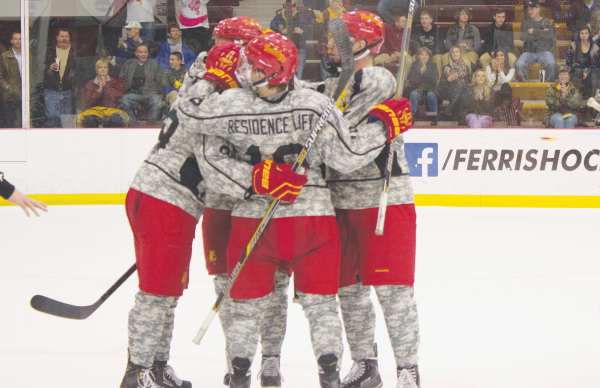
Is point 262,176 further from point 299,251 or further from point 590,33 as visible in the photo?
point 590,33

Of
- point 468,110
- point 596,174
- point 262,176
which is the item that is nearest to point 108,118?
point 468,110

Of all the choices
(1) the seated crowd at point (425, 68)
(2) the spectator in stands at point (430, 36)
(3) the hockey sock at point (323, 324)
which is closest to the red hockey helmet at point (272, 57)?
(3) the hockey sock at point (323, 324)

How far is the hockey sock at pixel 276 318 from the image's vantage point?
1976 millimetres

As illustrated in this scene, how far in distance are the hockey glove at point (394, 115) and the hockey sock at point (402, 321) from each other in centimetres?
42

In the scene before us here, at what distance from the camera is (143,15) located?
6402mm

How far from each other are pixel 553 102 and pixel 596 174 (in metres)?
0.77

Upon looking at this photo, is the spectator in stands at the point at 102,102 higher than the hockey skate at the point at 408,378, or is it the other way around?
the spectator in stands at the point at 102,102

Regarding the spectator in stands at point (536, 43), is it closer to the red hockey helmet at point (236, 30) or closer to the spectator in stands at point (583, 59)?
the spectator in stands at point (583, 59)

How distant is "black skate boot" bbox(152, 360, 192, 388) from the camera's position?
6.63ft

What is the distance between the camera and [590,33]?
6363 mm

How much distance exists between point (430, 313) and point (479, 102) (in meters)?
3.65

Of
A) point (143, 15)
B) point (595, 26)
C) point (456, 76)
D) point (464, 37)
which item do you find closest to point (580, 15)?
point (595, 26)

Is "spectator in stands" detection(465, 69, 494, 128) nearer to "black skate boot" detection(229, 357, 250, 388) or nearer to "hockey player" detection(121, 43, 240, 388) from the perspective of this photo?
"hockey player" detection(121, 43, 240, 388)

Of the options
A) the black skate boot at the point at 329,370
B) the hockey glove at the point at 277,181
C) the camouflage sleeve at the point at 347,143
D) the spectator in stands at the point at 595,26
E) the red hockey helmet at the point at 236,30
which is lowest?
the black skate boot at the point at 329,370
